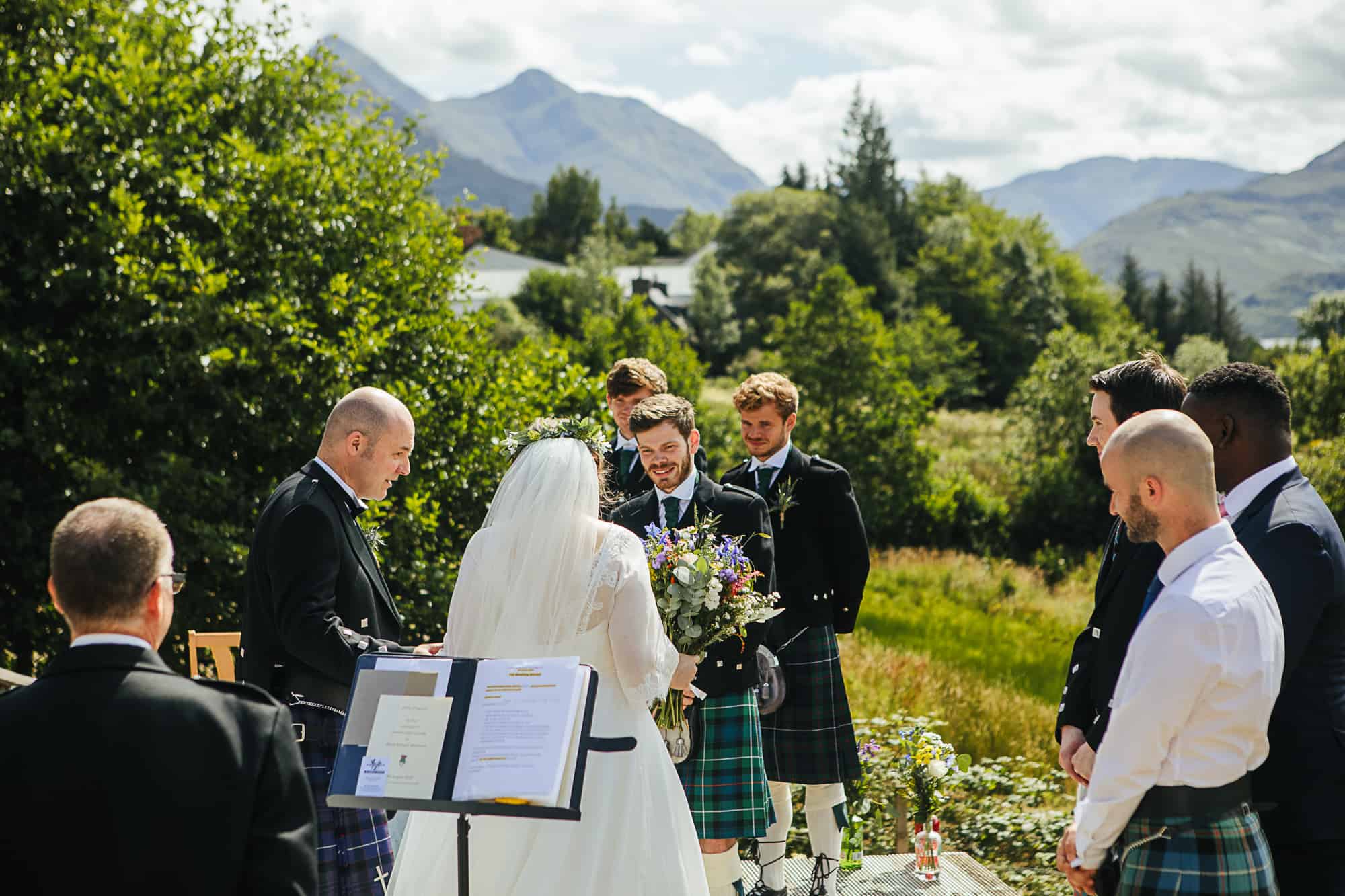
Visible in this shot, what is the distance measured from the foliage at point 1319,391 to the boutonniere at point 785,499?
83.7ft

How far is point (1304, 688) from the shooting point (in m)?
3.26

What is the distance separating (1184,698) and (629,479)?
142 inches

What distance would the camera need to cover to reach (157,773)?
2166 millimetres

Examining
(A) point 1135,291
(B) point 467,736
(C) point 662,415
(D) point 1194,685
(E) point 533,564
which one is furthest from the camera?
(A) point 1135,291

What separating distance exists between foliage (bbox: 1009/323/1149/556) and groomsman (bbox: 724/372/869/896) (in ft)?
69.8

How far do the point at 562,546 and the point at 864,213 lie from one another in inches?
2100

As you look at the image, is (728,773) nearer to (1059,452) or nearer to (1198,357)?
(1059,452)

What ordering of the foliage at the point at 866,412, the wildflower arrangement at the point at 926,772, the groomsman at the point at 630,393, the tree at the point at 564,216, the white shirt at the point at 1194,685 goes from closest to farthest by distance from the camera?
the white shirt at the point at 1194,685
the wildflower arrangement at the point at 926,772
the groomsman at the point at 630,393
the foliage at the point at 866,412
the tree at the point at 564,216

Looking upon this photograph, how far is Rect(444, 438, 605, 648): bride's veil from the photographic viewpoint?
363 cm

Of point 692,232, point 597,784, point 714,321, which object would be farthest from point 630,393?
point 692,232

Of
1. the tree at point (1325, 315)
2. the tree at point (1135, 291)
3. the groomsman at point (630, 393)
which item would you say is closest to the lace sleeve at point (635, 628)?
the groomsman at point (630, 393)

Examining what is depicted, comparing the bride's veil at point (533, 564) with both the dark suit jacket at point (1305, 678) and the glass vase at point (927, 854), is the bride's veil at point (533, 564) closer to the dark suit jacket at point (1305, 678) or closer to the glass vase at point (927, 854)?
the dark suit jacket at point (1305, 678)

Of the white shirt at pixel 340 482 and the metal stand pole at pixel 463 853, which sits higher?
the white shirt at pixel 340 482

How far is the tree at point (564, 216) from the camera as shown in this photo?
9031cm
